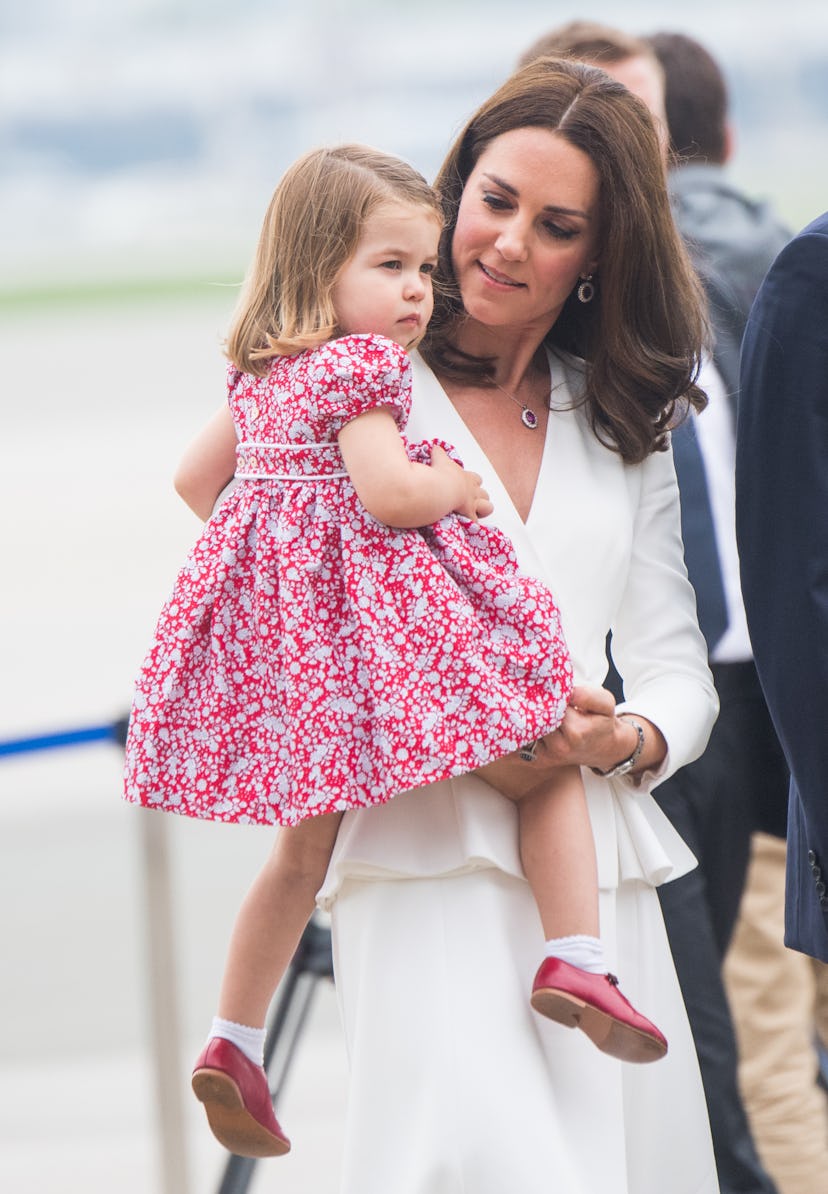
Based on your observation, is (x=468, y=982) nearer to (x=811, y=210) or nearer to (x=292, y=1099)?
(x=292, y=1099)

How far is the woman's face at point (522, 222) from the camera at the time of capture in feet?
6.27

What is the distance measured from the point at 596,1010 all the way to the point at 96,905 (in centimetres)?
408

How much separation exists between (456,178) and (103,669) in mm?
7012

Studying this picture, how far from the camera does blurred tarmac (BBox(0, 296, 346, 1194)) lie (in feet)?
12.6

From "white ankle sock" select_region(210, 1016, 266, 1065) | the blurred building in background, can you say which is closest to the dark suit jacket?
"white ankle sock" select_region(210, 1016, 266, 1065)

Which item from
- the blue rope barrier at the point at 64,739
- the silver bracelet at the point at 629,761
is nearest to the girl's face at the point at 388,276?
the silver bracelet at the point at 629,761

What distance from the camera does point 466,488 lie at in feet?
5.98

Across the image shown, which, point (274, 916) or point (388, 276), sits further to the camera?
point (274, 916)

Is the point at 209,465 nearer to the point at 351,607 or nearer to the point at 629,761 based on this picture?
the point at 351,607

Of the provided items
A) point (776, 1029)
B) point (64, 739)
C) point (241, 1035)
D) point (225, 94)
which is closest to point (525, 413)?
point (241, 1035)

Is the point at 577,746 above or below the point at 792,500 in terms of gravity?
below

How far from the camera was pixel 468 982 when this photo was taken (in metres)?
1.83

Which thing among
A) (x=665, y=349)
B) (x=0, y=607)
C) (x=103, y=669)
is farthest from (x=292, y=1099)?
→ (x=0, y=607)

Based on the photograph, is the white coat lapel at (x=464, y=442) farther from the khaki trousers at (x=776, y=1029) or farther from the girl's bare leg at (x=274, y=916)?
the khaki trousers at (x=776, y=1029)
